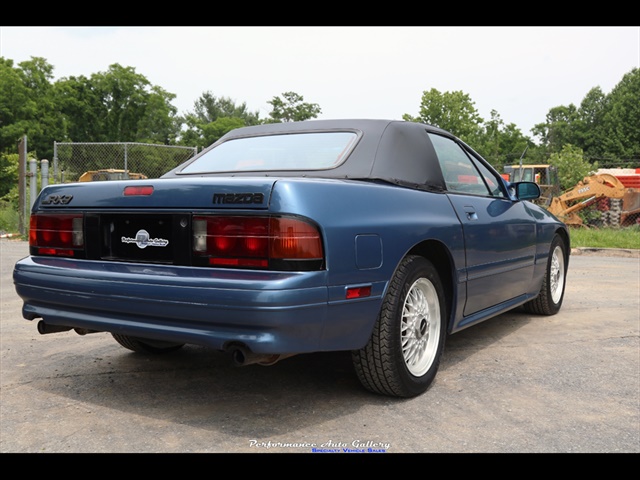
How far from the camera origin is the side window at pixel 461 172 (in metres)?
3.94

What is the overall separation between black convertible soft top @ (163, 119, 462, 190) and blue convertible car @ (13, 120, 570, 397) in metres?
0.01

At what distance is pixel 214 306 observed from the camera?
2600 mm

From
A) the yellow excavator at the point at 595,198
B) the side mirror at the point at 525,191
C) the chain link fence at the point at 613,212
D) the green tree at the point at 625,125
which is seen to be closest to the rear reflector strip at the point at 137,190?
the side mirror at the point at 525,191

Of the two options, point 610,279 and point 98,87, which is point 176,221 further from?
point 98,87

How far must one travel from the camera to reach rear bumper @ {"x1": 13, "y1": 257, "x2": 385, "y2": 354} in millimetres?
2553

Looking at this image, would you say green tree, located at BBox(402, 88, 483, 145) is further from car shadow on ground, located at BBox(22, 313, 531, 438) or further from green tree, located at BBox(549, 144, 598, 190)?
car shadow on ground, located at BBox(22, 313, 531, 438)

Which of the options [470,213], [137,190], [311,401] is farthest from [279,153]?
[311,401]

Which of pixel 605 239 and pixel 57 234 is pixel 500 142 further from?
pixel 57 234

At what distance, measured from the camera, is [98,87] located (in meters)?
57.0

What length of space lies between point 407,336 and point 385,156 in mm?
994

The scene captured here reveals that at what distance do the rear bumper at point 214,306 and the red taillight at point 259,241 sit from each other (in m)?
0.06

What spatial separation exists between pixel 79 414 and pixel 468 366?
2289 millimetres

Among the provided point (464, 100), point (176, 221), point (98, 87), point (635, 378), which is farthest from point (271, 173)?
point (98, 87)

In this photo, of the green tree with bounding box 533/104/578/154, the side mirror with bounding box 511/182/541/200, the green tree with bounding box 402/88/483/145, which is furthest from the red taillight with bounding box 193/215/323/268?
the green tree with bounding box 533/104/578/154
